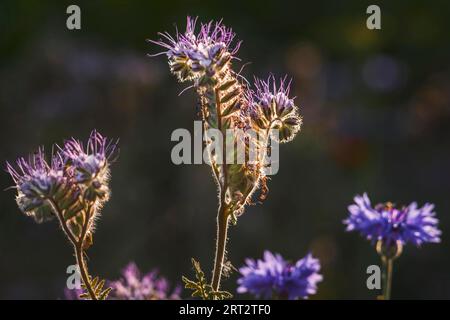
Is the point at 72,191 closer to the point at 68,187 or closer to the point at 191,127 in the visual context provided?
the point at 68,187

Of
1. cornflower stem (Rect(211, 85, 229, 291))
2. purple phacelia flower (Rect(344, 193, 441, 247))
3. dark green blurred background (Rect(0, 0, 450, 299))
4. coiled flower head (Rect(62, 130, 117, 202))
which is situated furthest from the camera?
dark green blurred background (Rect(0, 0, 450, 299))

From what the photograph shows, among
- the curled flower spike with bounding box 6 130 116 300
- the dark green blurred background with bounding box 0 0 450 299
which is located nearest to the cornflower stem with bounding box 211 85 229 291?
the curled flower spike with bounding box 6 130 116 300

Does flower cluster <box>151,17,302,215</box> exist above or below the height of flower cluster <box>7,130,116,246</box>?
above

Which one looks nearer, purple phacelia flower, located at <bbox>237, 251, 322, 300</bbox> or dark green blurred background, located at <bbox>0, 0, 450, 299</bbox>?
purple phacelia flower, located at <bbox>237, 251, 322, 300</bbox>

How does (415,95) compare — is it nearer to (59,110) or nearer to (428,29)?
(428,29)

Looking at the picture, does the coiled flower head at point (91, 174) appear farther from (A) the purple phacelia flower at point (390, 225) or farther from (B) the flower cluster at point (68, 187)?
(A) the purple phacelia flower at point (390, 225)

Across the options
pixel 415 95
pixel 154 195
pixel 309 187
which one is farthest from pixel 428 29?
pixel 154 195

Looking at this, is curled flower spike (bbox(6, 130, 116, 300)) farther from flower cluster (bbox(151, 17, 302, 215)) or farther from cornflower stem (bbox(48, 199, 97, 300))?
flower cluster (bbox(151, 17, 302, 215))

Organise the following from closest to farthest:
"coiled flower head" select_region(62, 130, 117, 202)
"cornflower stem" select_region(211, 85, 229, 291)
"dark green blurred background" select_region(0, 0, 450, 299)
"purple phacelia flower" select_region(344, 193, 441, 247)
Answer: "coiled flower head" select_region(62, 130, 117, 202), "cornflower stem" select_region(211, 85, 229, 291), "purple phacelia flower" select_region(344, 193, 441, 247), "dark green blurred background" select_region(0, 0, 450, 299)

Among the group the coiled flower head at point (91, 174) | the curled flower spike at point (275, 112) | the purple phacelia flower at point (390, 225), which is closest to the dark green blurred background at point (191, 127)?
the purple phacelia flower at point (390, 225)
